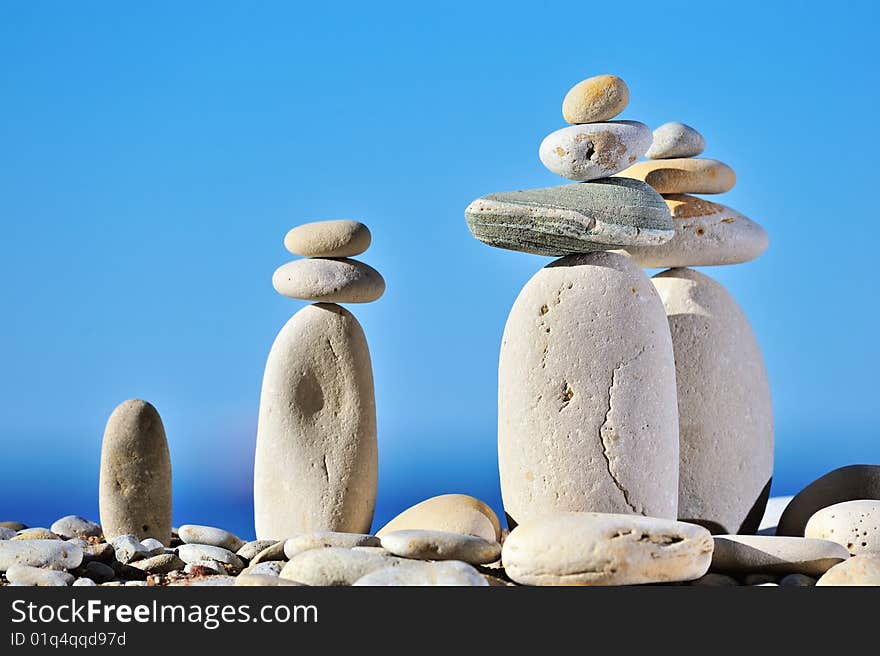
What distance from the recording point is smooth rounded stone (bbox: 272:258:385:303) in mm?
7945

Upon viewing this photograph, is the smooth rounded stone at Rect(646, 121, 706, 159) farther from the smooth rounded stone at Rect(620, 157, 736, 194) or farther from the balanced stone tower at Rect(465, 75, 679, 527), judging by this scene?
the balanced stone tower at Rect(465, 75, 679, 527)

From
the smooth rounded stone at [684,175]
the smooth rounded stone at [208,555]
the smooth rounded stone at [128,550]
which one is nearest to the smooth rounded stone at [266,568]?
the smooth rounded stone at [208,555]

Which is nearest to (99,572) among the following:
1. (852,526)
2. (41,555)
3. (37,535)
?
(41,555)

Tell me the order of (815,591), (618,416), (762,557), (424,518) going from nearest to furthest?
(815,591) < (762,557) < (618,416) < (424,518)

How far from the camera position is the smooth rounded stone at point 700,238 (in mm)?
7766

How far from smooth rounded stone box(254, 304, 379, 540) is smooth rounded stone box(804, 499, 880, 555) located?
2919 mm

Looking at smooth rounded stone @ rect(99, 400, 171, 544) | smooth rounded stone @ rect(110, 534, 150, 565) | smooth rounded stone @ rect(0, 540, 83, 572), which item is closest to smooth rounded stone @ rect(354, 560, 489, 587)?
smooth rounded stone @ rect(0, 540, 83, 572)

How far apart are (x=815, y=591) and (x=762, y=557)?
0.97 m

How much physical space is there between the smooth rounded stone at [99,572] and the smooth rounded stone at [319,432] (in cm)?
186

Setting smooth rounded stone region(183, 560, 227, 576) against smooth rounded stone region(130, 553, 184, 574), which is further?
smooth rounded stone region(130, 553, 184, 574)

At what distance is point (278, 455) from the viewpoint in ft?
26.4

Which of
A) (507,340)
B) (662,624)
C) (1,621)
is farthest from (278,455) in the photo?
(662,624)

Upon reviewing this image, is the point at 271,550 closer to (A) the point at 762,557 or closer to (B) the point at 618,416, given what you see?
(B) the point at 618,416

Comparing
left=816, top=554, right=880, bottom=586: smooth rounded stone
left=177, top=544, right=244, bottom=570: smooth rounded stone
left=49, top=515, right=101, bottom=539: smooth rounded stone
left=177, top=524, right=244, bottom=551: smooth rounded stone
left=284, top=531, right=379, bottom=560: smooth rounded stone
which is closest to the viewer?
left=816, top=554, right=880, bottom=586: smooth rounded stone
